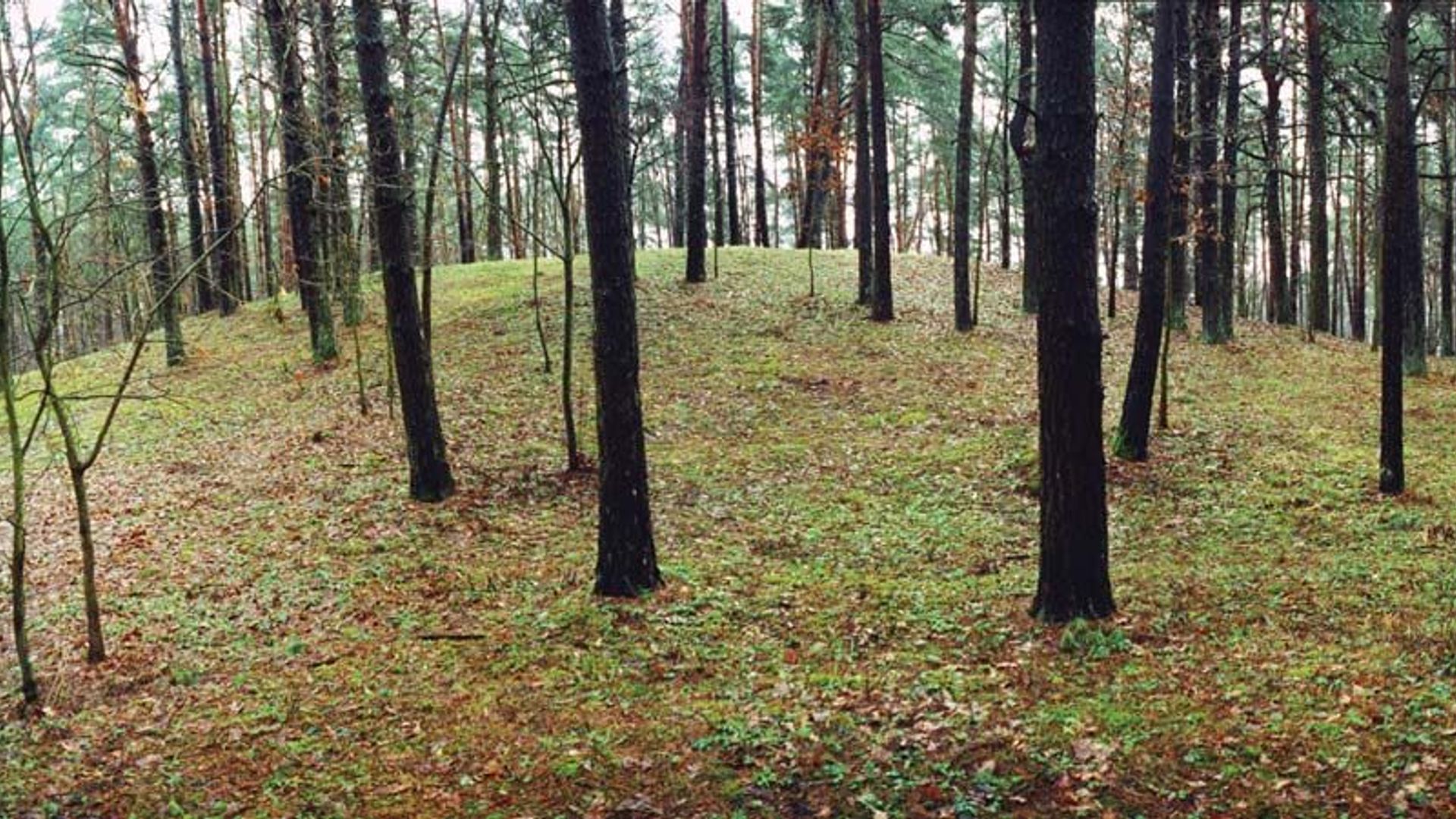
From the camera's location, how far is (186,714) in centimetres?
646

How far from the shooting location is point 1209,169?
17719 millimetres

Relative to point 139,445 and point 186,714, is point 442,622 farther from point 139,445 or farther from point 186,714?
point 139,445

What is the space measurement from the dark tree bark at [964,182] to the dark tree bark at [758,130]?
37.6ft

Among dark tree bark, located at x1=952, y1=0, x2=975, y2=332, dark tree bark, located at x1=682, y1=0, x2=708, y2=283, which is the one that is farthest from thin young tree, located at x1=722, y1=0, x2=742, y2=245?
dark tree bark, located at x1=952, y1=0, x2=975, y2=332

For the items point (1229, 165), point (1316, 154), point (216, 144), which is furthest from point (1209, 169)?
point (216, 144)

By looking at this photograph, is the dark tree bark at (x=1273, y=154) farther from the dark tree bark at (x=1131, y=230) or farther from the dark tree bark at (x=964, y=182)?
the dark tree bark at (x=964, y=182)

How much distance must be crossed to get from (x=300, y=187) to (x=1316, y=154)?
2018 centimetres

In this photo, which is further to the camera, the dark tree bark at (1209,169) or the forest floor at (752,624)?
the dark tree bark at (1209,169)

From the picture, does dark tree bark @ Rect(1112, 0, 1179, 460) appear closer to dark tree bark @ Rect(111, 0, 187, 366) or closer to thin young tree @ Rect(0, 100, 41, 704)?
thin young tree @ Rect(0, 100, 41, 704)

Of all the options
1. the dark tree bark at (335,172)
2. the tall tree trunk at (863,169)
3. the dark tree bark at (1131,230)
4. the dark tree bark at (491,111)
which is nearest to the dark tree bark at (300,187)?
the dark tree bark at (335,172)

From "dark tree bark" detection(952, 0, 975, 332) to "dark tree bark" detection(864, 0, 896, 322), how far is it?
141 cm

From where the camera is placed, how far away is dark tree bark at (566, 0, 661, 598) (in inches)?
286

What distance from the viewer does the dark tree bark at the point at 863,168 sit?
1942 cm

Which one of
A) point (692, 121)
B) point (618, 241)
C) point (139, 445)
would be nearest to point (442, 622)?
point (618, 241)
